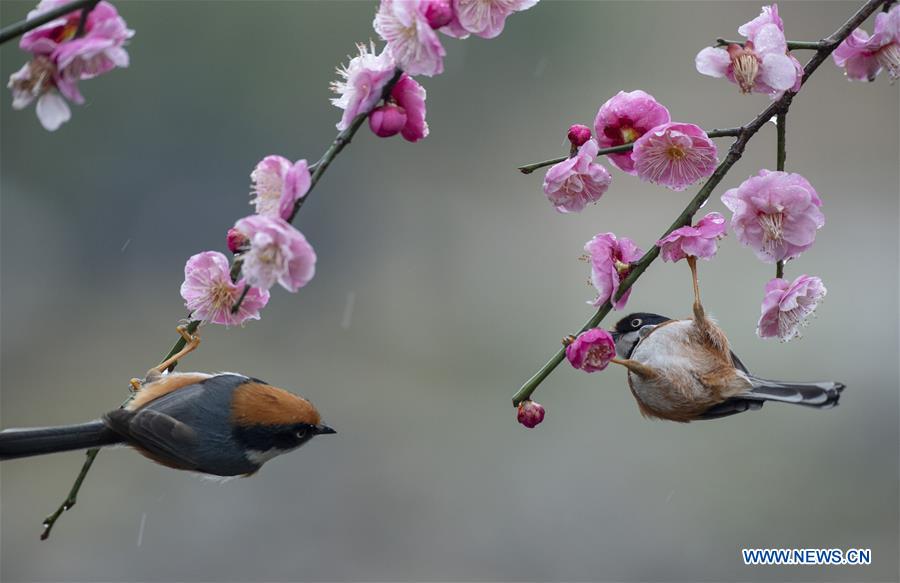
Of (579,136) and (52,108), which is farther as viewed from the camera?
(579,136)

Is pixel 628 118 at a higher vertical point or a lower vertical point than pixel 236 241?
higher

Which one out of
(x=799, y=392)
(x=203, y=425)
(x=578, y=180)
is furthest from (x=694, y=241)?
(x=203, y=425)

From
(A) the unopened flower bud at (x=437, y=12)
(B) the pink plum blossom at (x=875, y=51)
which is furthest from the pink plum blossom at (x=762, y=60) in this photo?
(A) the unopened flower bud at (x=437, y=12)

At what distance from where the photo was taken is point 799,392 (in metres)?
1.96

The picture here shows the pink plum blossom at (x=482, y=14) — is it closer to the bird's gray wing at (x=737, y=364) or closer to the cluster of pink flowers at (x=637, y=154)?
the cluster of pink flowers at (x=637, y=154)

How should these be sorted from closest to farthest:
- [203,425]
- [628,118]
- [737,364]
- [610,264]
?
1. [610,264]
2. [628,118]
3. [737,364]
4. [203,425]

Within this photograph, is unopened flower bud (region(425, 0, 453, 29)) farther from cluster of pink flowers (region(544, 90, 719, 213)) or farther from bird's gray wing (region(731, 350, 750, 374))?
bird's gray wing (region(731, 350, 750, 374))

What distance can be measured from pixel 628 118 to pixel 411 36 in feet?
1.81

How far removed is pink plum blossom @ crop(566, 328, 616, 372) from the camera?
163 centimetres

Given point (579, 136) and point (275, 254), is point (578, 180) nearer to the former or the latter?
point (579, 136)

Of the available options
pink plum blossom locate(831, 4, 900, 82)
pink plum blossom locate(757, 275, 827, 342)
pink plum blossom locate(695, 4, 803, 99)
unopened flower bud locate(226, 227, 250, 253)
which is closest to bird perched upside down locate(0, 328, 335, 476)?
unopened flower bud locate(226, 227, 250, 253)

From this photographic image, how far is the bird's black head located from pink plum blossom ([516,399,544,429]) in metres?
1.09

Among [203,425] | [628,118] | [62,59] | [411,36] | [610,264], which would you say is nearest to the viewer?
[62,59]

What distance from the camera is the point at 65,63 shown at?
1371mm
